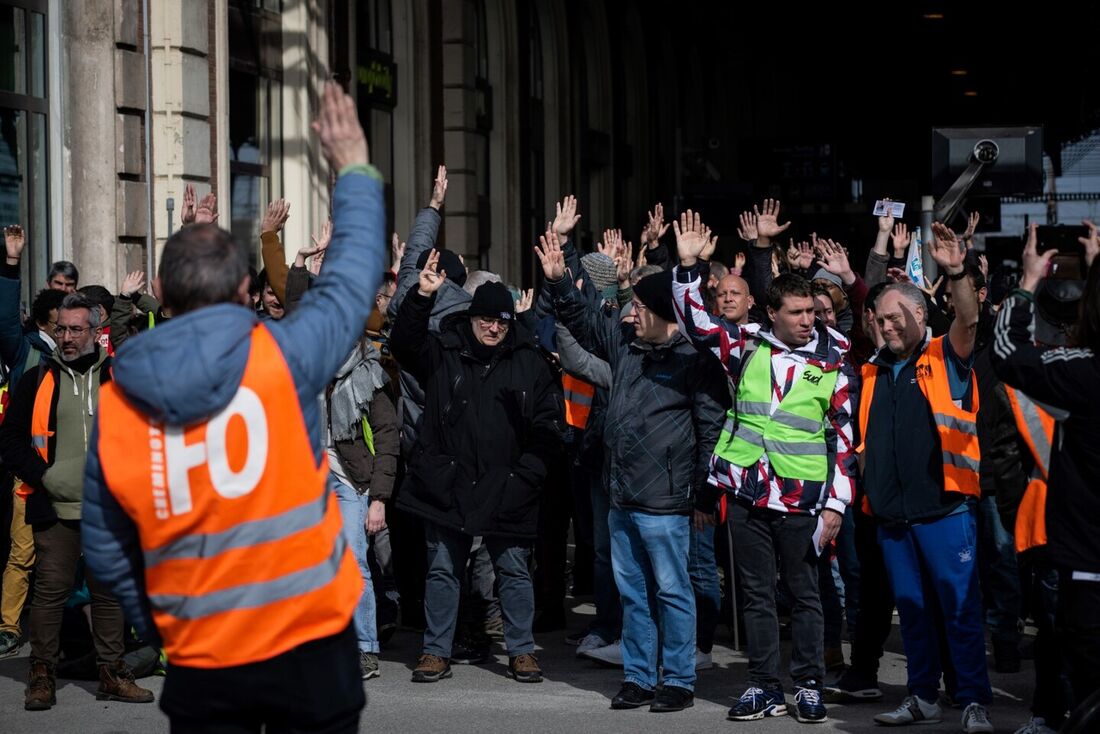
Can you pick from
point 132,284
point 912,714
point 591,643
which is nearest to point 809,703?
point 912,714

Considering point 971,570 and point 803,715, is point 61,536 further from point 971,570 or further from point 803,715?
point 971,570

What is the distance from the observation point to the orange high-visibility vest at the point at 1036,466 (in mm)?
6258

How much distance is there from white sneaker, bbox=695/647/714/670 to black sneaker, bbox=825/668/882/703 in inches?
36.9

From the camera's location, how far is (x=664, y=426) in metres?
7.63

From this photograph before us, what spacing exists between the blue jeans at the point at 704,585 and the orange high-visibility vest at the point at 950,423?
6.01 ft

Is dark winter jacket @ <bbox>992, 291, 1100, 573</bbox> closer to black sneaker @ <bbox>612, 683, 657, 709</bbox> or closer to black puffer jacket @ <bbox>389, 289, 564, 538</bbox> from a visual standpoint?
black sneaker @ <bbox>612, 683, 657, 709</bbox>

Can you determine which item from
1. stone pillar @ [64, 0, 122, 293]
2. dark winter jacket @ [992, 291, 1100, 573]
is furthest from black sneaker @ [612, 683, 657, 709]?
stone pillar @ [64, 0, 122, 293]

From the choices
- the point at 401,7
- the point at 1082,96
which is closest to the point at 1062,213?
the point at 1082,96

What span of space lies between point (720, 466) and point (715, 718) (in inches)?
46.0

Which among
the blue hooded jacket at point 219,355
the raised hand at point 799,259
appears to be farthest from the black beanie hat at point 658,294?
the raised hand at point 799,259

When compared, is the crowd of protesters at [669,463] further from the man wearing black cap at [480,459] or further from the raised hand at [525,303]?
the raised hand at [525,303]

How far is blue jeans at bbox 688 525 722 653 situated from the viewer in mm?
8625

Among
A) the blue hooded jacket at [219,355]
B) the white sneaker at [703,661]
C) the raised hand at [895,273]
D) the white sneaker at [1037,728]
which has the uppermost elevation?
the raised hand at [895,273]

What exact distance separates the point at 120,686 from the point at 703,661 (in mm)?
3008
